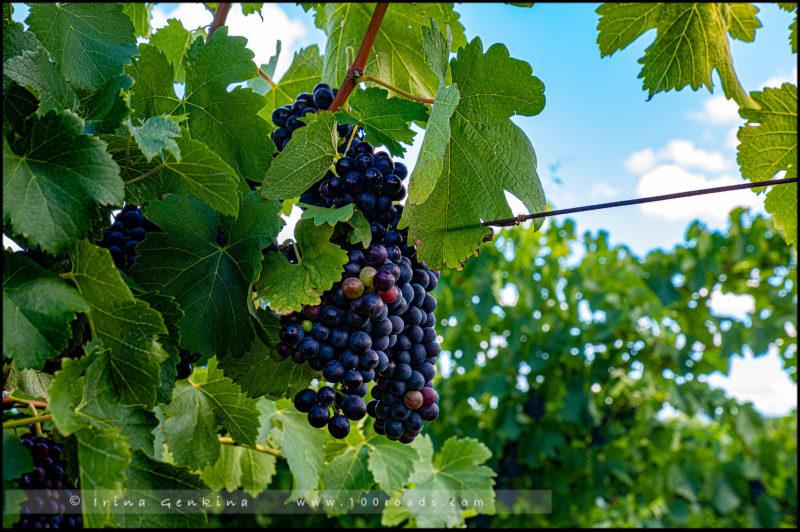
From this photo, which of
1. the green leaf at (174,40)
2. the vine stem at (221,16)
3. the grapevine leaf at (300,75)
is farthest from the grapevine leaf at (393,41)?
the green leaf at (174,40)

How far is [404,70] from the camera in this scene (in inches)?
51.7

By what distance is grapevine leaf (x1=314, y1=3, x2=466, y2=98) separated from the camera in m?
1.27

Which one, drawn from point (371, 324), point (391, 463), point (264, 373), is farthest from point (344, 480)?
point (371, 324)

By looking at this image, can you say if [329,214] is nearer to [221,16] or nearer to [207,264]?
[207,264]

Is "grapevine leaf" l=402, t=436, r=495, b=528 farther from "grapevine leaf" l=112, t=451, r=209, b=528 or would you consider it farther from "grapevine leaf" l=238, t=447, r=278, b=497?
"grapevine leaf" l=112, t=451, r=209, b=528

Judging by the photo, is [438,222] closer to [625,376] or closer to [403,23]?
[403,23]

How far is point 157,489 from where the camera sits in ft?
2.73

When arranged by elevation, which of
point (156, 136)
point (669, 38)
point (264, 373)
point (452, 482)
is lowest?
point (452, 482)

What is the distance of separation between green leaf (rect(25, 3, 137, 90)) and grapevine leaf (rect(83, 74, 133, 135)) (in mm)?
149

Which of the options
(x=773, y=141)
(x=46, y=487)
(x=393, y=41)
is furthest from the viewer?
(x=773, y=141)

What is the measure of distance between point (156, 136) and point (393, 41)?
0.74 m

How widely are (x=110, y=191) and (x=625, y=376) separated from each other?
3898 millimetres

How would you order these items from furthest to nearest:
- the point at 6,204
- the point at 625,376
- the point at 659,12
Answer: the point at 625,376 → the point at 659,12 → the point at 6,204

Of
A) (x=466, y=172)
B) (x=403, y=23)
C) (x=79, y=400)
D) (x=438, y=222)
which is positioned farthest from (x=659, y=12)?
(x=79, y=400)
